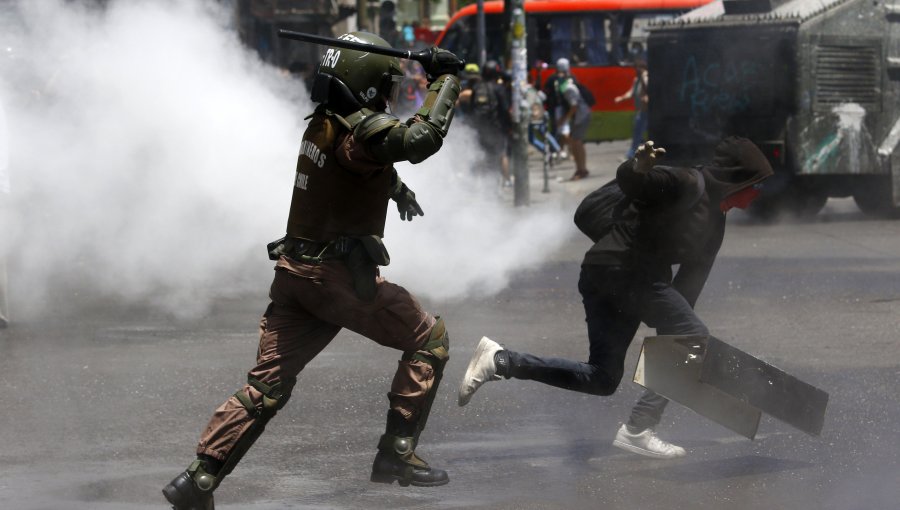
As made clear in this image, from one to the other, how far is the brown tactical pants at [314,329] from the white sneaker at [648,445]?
1.22 m

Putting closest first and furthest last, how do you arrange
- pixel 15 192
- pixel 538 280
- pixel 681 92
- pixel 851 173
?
pixel 15 192, pixel 538 280, pixel 851 173, pixel 681 92

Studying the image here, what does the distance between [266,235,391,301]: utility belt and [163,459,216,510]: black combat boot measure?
754 mm

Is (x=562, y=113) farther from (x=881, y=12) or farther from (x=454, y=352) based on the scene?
(x=454, y=352)

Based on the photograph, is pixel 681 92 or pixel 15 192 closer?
pixel 15 192

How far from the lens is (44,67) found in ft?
34.5

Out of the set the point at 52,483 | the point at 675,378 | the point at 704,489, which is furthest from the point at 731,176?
the point at 52,483

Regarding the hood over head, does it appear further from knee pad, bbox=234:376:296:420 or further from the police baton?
knee pad, bbox=234:376:296:420

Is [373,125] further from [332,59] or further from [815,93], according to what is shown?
[815,93]

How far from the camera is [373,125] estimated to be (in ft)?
15.6

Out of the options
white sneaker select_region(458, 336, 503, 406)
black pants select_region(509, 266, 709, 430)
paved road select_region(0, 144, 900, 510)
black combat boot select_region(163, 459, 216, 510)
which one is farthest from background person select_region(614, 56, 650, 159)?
black combat boot select_region(163, 459, 216, 510)

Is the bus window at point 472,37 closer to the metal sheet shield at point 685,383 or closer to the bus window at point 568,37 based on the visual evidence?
the bus window at point 568,37

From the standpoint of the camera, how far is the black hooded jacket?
18.5 ft

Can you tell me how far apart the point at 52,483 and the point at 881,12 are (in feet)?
39.3

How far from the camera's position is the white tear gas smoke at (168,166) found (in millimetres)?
10453
